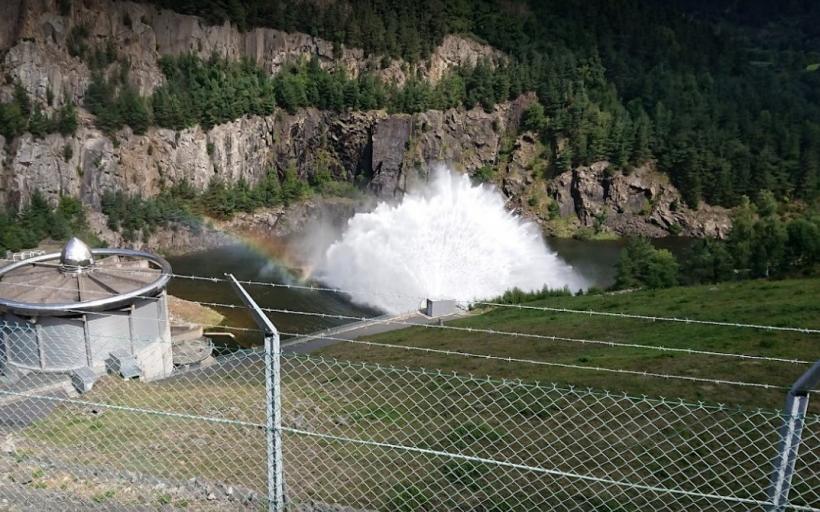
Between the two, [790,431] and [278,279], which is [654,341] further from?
[278,279]

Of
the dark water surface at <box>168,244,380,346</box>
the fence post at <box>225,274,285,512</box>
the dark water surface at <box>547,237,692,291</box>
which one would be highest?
the fence post at <box>225,274,285,512</box>

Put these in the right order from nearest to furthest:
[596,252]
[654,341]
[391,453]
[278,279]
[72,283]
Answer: [391,453] → [654,341] → [72,283] → [278,279] → [596,252]

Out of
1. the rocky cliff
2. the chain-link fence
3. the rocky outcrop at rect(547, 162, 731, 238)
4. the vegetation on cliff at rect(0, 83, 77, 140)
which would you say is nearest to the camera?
the chain-link fence

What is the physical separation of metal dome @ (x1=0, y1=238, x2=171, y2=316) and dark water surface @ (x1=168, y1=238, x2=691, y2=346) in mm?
11637

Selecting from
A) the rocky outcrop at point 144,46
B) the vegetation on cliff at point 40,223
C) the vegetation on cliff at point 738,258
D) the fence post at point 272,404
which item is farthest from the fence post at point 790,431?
the rocky outcrop at point 144,46

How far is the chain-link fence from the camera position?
748 centimetres

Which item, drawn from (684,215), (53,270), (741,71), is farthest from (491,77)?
(53,270)

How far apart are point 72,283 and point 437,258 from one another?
91.6ft

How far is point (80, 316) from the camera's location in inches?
746

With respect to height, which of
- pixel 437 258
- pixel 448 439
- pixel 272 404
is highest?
pixel 272 404

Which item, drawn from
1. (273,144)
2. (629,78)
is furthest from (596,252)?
(273,144)

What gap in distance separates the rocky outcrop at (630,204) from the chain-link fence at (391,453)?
61458mm

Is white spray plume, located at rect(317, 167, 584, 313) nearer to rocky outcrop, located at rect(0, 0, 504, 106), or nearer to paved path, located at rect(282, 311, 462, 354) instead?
paved path, located at rect(282, 311, 462, 354)

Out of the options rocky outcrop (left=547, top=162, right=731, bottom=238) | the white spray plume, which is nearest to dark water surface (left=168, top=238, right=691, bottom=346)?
the white spray plume
